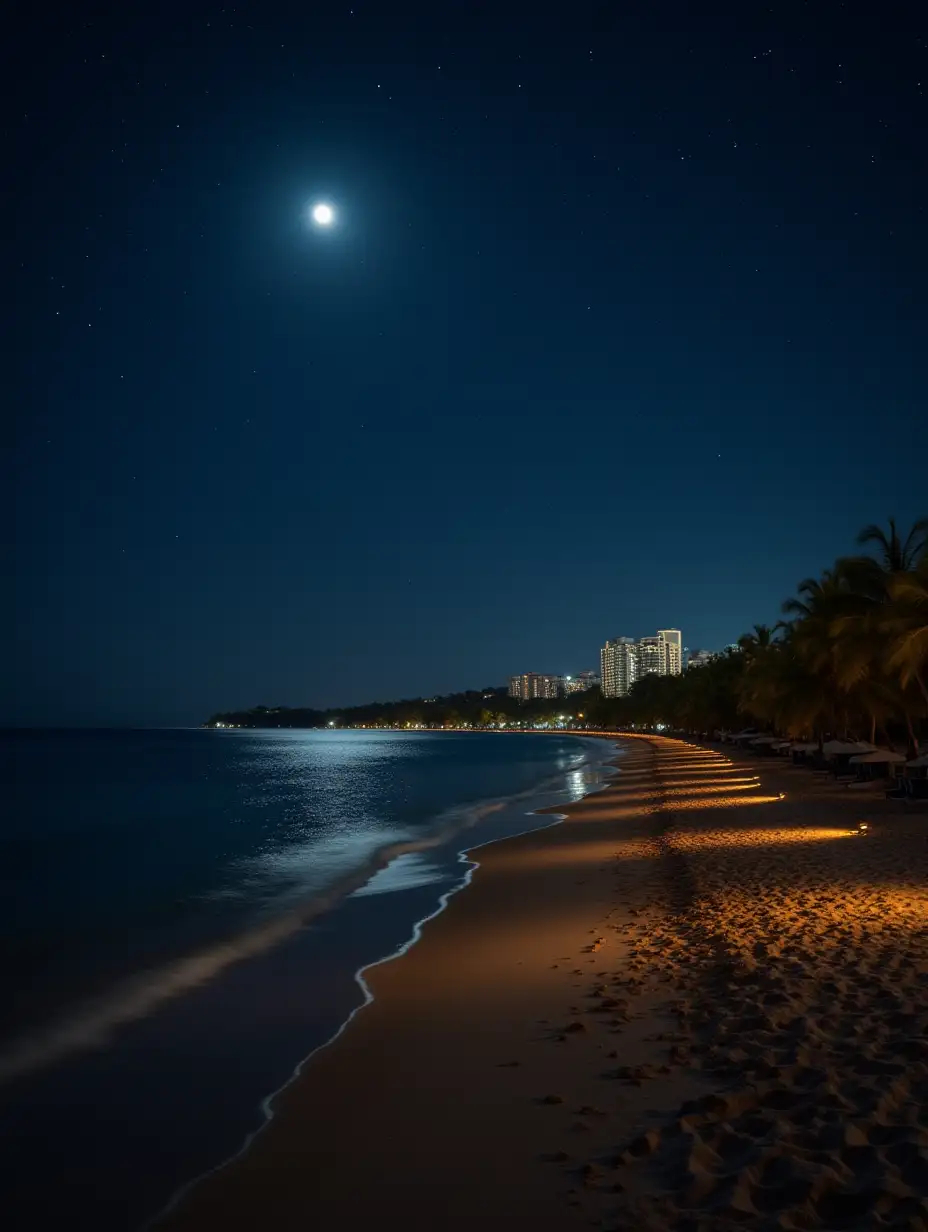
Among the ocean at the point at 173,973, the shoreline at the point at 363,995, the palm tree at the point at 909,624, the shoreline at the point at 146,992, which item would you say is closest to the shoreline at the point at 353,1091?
the shoreline at the point at 363,995

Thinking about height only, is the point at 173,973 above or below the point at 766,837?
below

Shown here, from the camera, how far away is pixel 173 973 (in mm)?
11773

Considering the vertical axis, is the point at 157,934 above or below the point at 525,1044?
below

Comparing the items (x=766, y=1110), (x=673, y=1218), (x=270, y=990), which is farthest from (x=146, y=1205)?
(x=270, y=990)

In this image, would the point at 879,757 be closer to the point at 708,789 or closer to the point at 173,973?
the point at 708,789

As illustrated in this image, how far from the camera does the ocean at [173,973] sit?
639cm

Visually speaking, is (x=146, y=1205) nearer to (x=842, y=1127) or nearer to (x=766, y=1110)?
(x=766, y=1110)

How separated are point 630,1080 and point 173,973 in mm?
7785

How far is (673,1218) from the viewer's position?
4152 millimetres

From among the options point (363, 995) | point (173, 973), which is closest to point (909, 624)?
point (363, 995)

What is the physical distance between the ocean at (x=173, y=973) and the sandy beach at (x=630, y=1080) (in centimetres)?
60

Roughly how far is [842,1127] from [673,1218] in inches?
46.6

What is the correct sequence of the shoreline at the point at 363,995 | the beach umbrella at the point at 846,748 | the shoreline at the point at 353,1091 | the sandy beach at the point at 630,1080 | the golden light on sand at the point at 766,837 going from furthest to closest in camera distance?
1. the beach umbrella at the point at 846,748
2. the golden light on sand at the point at 766,837
3. the shoreline at the point at 363,995
4. the shoreline at the point at 353,1091
5. the sandy beach at the point at 630,1080

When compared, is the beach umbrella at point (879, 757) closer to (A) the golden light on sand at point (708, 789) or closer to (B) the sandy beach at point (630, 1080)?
(A) the golden light on sand at point (708, 789)
